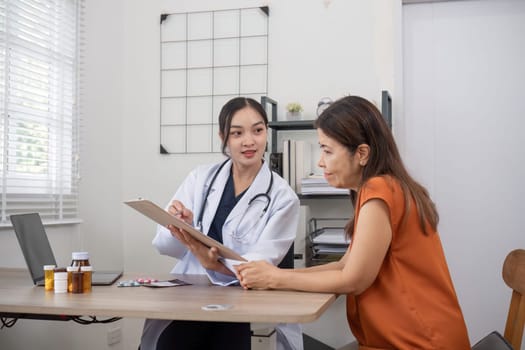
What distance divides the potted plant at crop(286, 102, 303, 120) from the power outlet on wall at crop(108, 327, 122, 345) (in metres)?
1.52

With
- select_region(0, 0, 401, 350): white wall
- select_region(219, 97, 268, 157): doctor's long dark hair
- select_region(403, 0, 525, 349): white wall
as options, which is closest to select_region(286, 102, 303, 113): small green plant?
select_region(0, 0, 401, 350): white wall

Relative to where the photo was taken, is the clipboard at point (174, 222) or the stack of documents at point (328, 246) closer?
the clipboard at point (174, 222)

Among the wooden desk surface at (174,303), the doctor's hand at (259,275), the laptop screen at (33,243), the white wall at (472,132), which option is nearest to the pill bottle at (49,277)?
the wooden desk surface at (174,303)

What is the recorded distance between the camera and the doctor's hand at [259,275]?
4.98 ft

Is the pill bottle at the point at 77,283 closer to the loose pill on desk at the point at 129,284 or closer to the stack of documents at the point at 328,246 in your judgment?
the loose pill on desk at the point at 129,284

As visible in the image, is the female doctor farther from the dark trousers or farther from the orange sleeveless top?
the orange sleeveless top

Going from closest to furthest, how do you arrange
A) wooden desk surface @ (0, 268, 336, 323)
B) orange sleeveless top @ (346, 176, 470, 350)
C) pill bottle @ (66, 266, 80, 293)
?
wooden desk surface @ (0, 268, 336, 323)
orange sleeveless top @ (346, 176, 470, 350)
pill bottle @ (66, 266, 80, 293)

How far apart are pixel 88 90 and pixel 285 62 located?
1.06 meters

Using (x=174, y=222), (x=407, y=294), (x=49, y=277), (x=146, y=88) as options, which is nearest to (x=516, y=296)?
(x=407, y=294)

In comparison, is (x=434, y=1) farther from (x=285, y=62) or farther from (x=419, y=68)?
(x=285, y=62)

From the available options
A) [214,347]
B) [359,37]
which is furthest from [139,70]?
[214,347]

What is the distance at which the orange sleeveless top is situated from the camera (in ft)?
4.51

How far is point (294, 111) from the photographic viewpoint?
9.95 ft

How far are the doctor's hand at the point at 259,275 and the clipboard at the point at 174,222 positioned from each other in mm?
92
